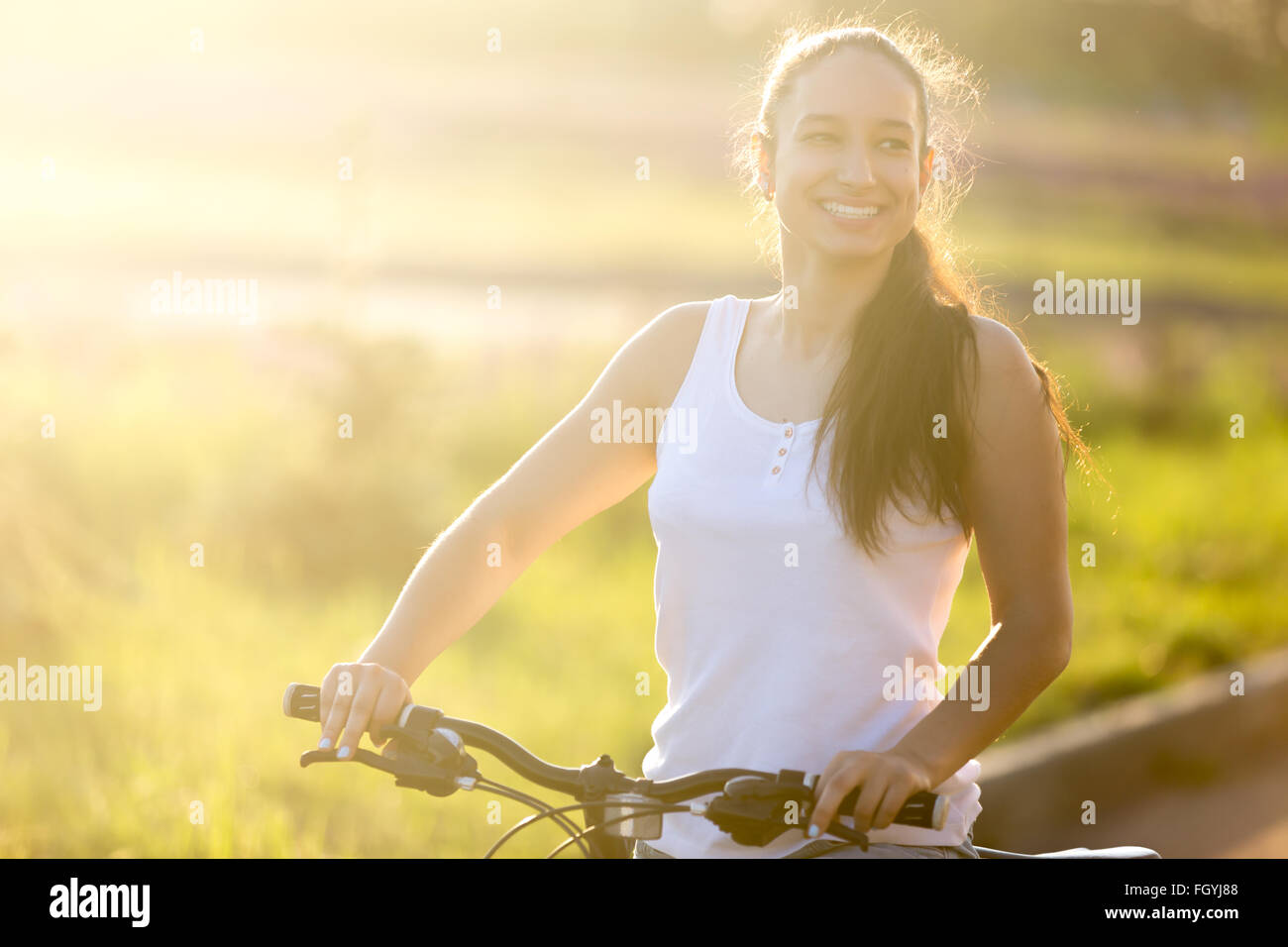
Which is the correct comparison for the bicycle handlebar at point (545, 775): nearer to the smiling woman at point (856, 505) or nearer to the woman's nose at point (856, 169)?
the smiling woman at point (856, 505)

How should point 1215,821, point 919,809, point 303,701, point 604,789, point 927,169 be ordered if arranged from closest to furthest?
point 919,809 < point 604,789 < point 303,701 < point 927,169 < point 1215,821

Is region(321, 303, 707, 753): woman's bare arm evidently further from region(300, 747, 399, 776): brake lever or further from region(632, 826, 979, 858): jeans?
region(632, 826, 979, 858): jeans

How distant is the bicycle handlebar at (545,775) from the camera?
2.14 m

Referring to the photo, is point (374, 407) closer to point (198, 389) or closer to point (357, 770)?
point (198, 389)

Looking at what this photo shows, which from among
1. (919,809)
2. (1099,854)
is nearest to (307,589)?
(1099,854)

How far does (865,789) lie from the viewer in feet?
7.15

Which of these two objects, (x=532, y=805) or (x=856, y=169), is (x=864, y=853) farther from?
(x=856, y=169)

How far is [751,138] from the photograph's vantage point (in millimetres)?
2996

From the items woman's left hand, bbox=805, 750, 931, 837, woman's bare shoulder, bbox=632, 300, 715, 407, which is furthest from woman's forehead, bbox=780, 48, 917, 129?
woman's left hand, bbox=805, 750, 931, 837

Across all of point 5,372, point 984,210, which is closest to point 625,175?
point 984,210

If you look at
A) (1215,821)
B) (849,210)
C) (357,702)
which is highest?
(849,210)

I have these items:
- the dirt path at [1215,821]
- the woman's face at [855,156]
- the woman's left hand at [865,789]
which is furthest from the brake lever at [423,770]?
the dirt path at [1215,821]

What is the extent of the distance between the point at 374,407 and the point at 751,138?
16.1 ft

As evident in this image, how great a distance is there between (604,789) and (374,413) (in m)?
5.62
